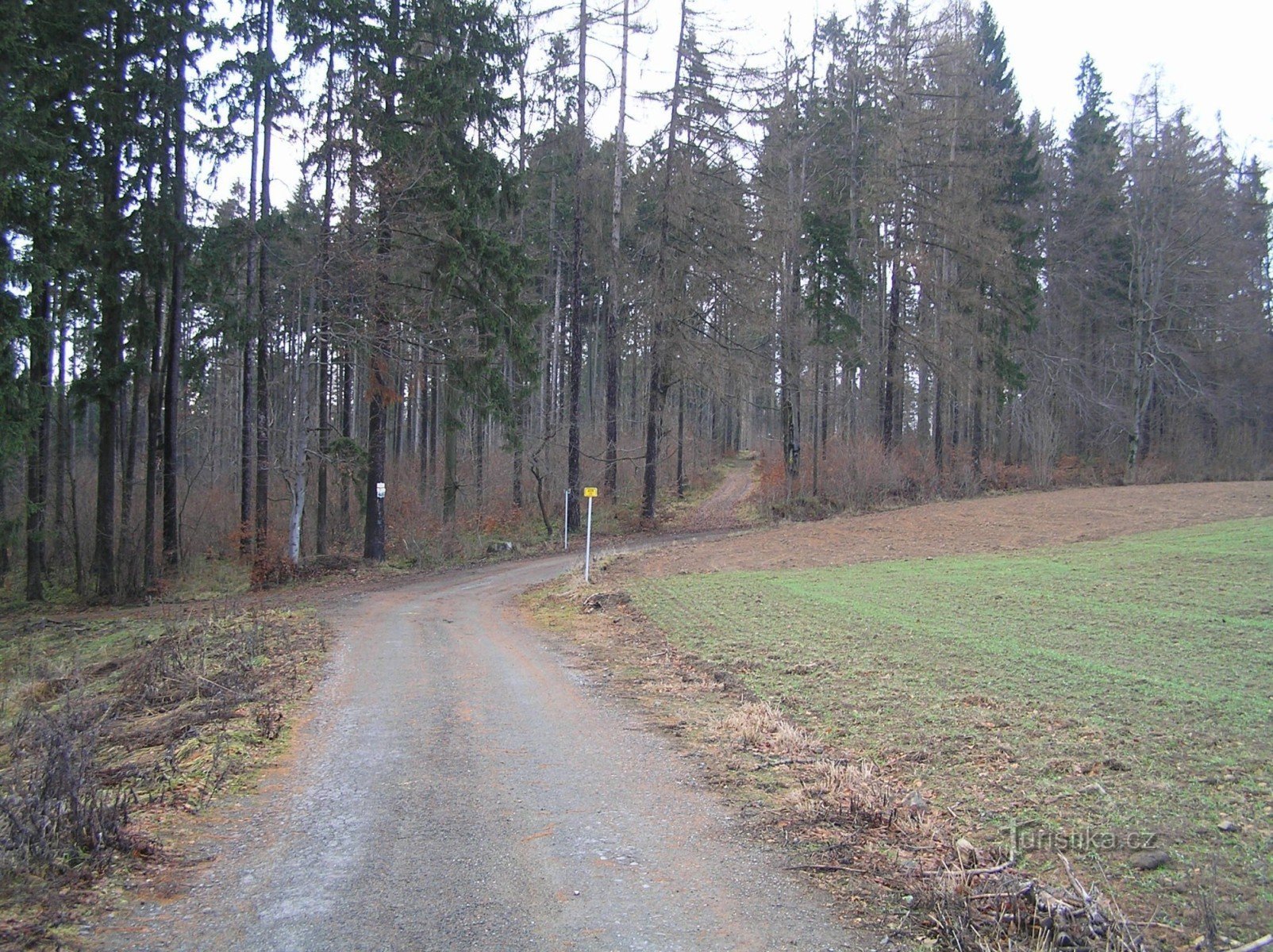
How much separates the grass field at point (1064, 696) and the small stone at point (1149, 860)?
53 millimetres

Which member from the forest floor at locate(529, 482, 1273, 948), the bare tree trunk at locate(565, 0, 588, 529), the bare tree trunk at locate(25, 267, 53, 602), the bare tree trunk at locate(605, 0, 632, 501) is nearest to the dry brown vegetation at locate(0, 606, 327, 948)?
the forest floor at locate(529, 482, 1273, 948)

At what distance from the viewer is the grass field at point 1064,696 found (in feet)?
15.0

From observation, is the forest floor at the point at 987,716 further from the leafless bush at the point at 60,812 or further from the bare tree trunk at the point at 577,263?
the bare tree trunk at the point at 577,263

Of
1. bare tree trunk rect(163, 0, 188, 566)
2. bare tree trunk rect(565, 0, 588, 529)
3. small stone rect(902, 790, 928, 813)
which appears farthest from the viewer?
bare tree trunk rect(565, 0, 588, 529)

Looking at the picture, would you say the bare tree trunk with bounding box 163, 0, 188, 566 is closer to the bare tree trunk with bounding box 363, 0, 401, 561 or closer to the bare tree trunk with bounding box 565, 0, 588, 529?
the bare tree trunk with bounding box 363, 0, 401, 561

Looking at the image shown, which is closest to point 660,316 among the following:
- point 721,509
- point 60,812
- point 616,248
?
point 616,248

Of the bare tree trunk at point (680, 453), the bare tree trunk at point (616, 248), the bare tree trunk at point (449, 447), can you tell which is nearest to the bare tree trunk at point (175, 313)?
the bare tree trunk at point (449, 447)

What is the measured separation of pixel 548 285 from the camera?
36.7 metres

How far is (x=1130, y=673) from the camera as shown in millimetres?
8023

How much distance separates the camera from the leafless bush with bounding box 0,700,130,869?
428 cm

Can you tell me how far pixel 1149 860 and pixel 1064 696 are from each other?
10.8 ft

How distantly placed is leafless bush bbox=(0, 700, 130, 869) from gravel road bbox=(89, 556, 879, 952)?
60 cm

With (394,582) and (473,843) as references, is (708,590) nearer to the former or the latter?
(394,582)

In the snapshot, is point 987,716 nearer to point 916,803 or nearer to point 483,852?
point 916,803
